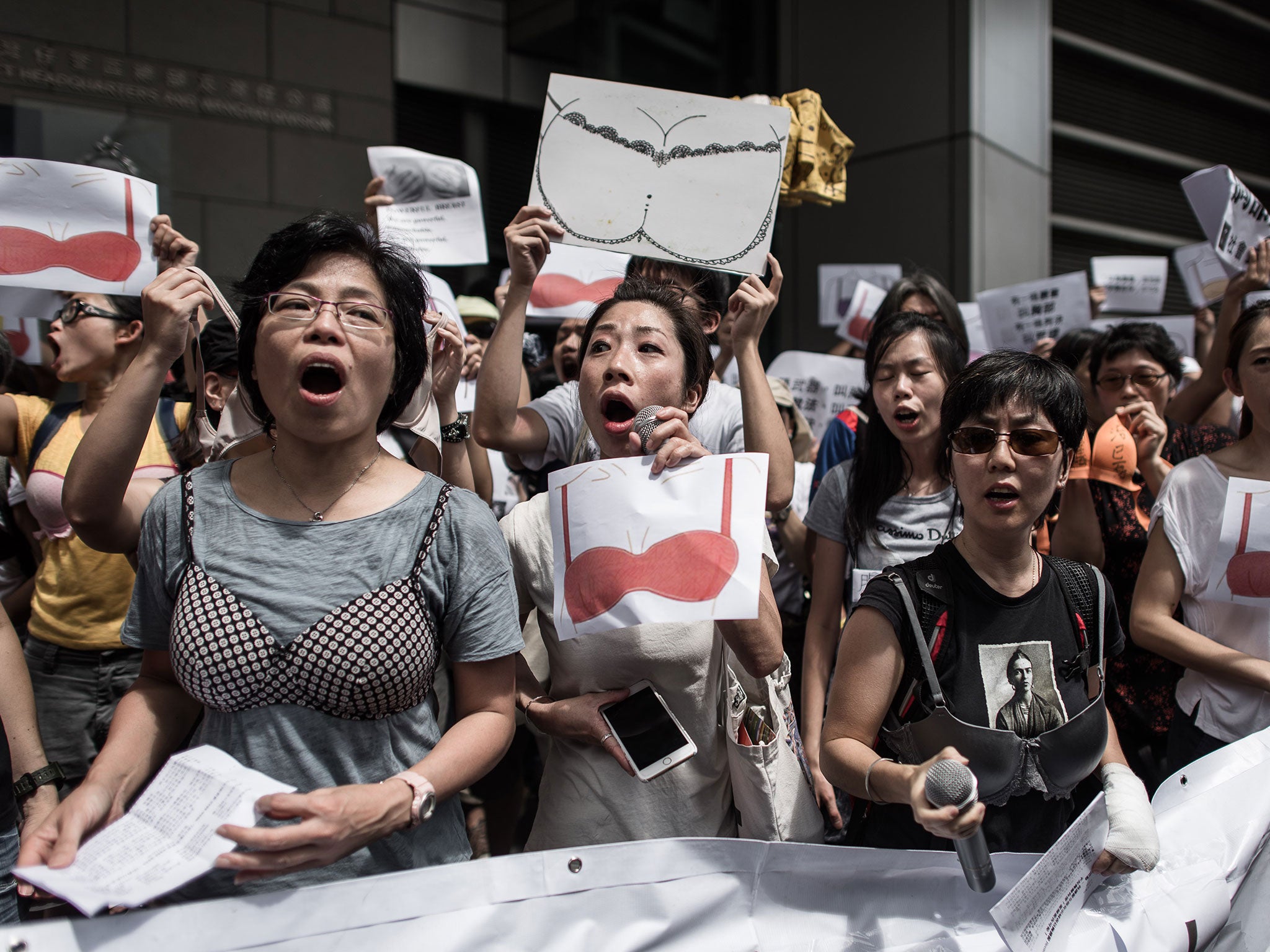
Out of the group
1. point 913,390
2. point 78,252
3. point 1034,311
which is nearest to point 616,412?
point 913,390

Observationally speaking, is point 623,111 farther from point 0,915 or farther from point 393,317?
point 0,915

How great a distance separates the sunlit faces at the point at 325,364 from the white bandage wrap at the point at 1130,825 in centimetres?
153

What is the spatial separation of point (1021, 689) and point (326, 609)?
129 centimetres

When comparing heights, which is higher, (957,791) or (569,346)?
(569,346)

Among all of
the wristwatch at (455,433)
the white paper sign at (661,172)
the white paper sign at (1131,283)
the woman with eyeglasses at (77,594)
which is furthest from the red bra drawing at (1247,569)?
the white paper sign at (1131,283)

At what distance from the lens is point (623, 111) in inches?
101

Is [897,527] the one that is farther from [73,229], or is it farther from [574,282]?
[73,229]

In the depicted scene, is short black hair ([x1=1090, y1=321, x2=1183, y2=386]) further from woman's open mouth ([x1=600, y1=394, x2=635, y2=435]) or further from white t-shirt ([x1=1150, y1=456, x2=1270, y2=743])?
woman's open mouth ([x1=600, y1=394, x2=635, y2=435])

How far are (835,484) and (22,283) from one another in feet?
7.06

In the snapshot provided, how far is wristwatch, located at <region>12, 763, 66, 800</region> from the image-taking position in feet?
6.22

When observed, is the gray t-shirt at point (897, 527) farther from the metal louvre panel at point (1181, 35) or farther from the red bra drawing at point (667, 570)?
the metal louvre panel at point (1181, 35)

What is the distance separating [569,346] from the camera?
368cm

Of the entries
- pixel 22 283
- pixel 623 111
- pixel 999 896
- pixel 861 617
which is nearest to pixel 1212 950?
pixel 999 896

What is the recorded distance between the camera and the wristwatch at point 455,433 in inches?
99.4
